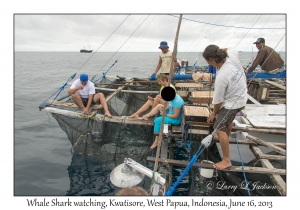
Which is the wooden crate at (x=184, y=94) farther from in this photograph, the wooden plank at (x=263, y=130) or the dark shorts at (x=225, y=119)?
the dark shorts at (x=225, y=119)

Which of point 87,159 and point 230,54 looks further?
point 87,159

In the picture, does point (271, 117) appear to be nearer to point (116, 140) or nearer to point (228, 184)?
point (228, 184)

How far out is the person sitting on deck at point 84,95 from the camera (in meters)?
6.57

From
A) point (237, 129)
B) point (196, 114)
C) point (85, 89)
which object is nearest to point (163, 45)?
point (85, 89)

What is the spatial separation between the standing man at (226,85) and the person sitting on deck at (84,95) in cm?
362

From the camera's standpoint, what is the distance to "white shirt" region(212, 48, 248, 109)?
3.80 meters

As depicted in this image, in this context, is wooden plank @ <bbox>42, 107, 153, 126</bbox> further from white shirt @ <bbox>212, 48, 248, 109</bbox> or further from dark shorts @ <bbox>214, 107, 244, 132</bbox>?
white shirt @ <bbox>212, 48, 248, 109</bbox>

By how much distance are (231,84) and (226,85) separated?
0.10 m

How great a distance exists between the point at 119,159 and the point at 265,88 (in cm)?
609

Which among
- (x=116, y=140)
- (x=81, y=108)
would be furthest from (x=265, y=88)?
(x=81, y=108)

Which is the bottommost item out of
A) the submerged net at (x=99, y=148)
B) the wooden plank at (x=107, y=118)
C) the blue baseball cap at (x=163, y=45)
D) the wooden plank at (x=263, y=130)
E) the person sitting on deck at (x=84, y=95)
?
the submerged net at (x=99, y=148)

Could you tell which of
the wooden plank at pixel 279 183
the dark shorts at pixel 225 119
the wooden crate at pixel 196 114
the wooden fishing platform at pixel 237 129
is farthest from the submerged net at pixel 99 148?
the wooden plank at pixel 279 183

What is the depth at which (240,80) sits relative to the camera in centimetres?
388
